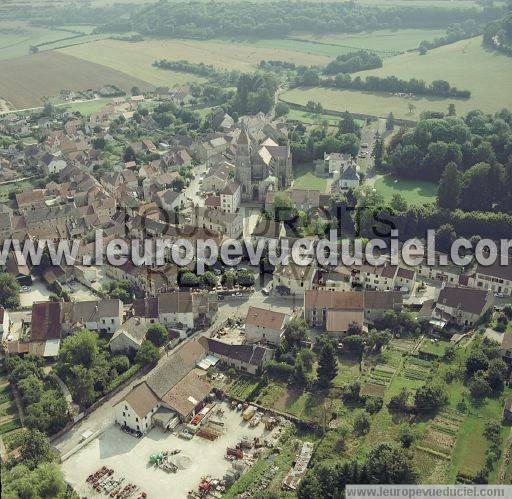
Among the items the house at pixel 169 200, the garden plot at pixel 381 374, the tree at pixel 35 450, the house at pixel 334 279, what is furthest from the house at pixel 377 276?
the tree at pixel 35 450

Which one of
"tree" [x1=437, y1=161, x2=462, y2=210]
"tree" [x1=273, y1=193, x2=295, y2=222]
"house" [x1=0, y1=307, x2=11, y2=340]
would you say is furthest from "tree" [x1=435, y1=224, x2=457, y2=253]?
"house" [x1=0, y1=307, x2=11, y2=340]

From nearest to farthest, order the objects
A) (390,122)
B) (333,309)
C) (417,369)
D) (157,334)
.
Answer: (417,369) < (157,334) < (333,309) < (390,122)

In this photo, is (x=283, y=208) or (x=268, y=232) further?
(x=283, y=208)

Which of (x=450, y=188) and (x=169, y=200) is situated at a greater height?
(x=450, y=188)

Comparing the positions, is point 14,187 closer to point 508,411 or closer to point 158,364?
point 158,364

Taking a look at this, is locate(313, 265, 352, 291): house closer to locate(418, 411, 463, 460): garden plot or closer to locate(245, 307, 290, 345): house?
locate(245, 307, 290, 345): house

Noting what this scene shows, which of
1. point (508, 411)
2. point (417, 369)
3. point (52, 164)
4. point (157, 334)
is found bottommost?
point (417, 369)

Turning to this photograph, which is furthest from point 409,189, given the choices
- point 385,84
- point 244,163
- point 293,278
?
point 385,84
